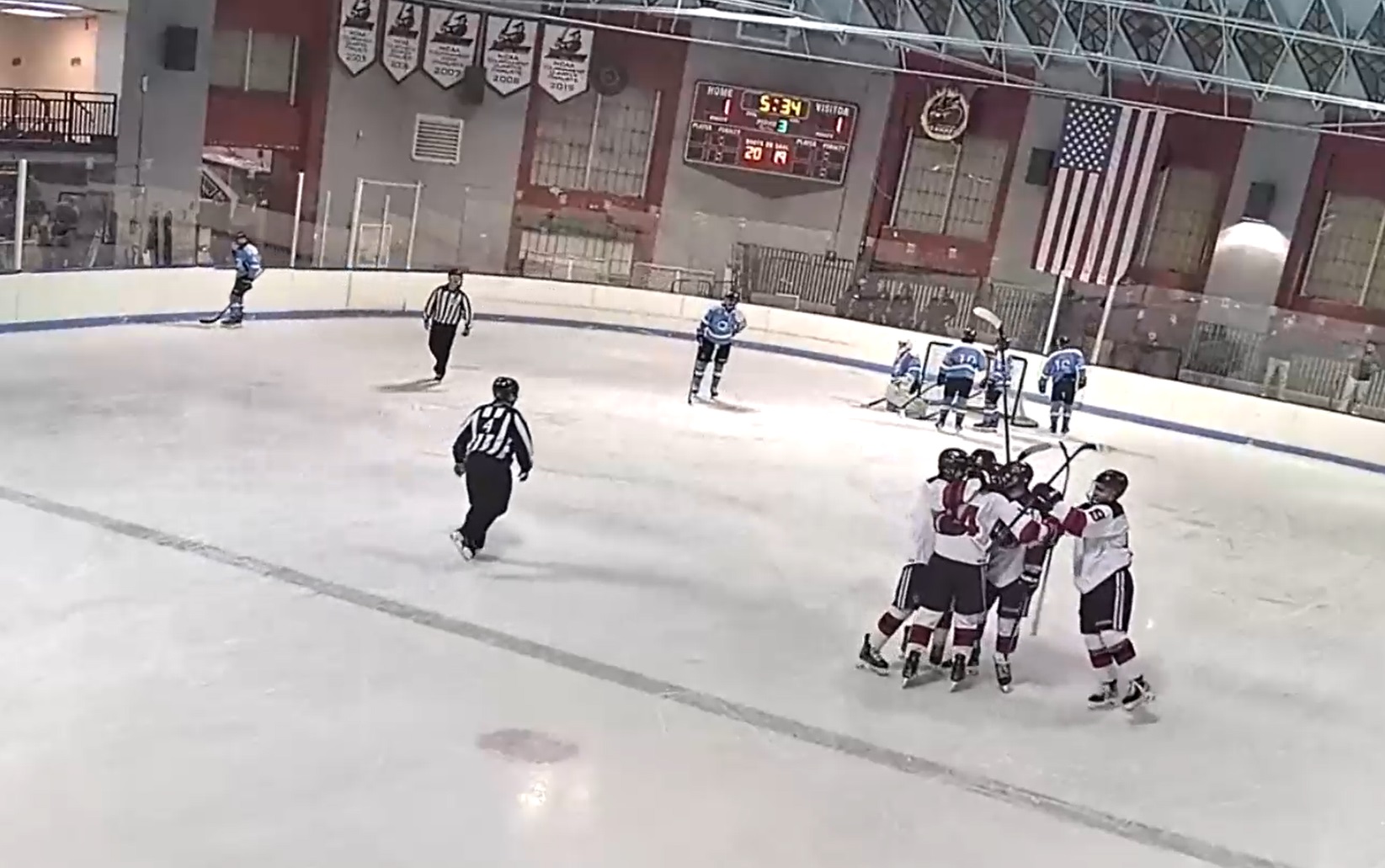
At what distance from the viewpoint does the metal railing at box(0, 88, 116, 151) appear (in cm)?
1658

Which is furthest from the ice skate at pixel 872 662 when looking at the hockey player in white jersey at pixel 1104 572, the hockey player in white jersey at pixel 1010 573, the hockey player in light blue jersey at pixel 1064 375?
the hockey player in light blue jersey at pixel 1064 375

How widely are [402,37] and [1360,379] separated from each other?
1313 cm

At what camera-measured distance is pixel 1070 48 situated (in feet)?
58.6

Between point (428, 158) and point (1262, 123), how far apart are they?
11637 millimetres

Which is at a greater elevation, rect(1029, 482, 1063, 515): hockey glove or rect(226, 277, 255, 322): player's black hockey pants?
rect(1029, 482, 1063, 515): hockey glove

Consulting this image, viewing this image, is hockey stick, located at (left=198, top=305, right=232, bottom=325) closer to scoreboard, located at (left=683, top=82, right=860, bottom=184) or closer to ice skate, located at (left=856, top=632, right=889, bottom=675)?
scoreboard, located at (left=683, top=82, right=860, bottom=184)

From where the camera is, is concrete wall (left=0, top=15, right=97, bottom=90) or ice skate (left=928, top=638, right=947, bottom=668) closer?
ice skate (left=928, top=638, right=947, bottom=668)

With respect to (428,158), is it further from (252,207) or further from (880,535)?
(880,535)

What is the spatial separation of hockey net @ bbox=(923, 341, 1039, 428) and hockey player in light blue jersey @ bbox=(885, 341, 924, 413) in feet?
0.73

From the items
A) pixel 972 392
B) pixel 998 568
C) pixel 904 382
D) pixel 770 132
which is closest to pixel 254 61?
pixel 770 132

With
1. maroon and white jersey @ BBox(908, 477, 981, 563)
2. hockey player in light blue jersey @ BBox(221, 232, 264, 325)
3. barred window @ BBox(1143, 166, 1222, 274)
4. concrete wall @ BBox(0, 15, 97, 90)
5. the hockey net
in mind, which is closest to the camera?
maroon and white jersey @ BBox(908, 477, 981, 563)

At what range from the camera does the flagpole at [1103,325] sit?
17.9 meters

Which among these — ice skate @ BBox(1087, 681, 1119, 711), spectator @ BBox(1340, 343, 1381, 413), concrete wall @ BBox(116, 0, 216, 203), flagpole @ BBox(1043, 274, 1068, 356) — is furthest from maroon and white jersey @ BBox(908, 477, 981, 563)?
concrete wall @ BBox(116, 0, 216, 203)

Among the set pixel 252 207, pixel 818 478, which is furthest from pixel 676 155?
pixel 818 478
